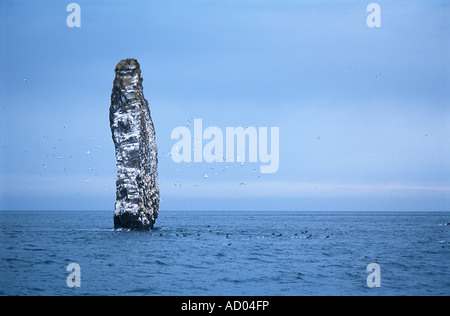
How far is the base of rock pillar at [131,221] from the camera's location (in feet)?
193

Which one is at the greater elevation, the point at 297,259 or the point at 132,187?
the point at 132,187

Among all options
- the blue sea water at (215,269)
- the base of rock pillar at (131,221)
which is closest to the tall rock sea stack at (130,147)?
the base of rock pillar at (131,221)

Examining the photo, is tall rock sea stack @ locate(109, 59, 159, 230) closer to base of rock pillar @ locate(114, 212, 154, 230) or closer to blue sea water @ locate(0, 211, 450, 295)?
base of rock pillar @ locate(114, 212, 154, 230)

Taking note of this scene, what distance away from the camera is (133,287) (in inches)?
1096

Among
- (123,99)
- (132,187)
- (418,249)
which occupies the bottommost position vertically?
(418,249)

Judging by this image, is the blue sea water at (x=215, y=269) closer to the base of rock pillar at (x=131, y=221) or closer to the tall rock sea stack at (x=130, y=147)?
the base of rock pillar at (x=131, y=221)

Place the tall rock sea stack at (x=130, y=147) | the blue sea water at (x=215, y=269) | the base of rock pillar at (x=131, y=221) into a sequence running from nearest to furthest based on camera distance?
the blue sea water at (x=215, y=269) < the tall rock sea stack at (x=130, y=147) < the base of rock pillar at (x=131, y=221)

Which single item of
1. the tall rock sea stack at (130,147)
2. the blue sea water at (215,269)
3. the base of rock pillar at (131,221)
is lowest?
the blue sea water at (215,269)
